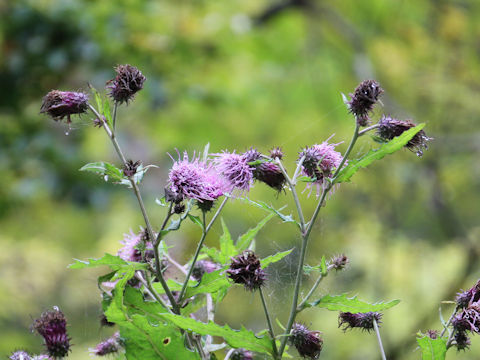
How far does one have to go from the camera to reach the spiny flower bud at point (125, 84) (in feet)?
3.21

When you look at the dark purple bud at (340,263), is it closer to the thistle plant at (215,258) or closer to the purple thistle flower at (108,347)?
the thistle plant at (215,258)

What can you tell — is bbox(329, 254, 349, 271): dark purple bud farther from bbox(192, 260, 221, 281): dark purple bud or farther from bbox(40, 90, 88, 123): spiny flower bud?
bbox(40, 90, 88, 123): spiny flower bud

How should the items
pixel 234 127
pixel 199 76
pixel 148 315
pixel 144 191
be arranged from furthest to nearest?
Result: pixel 234 127 < pixel 199 76 < pixel 144 191 < pixel 148 315

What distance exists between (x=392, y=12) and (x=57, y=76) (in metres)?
3.59

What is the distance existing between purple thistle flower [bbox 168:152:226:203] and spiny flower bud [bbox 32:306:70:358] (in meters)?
0.29

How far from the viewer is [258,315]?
588 centimetres

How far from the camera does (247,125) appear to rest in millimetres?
5832

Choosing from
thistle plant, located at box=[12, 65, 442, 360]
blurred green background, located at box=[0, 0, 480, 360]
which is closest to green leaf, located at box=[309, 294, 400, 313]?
thistle plant, located at box=[12, 65, 442, 360]

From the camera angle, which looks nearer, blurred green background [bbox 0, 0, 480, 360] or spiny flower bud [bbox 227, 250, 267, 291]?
spiny flower bud [bbox 227, 250, 267, 291]

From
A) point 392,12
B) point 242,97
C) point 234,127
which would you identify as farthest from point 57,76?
point 392,12

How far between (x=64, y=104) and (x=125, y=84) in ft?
0.35

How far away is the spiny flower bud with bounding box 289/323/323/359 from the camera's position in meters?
0.88

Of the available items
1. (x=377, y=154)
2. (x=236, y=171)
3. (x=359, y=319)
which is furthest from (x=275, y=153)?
(x=359, y=319)

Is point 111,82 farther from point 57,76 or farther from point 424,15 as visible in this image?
point 424,15
